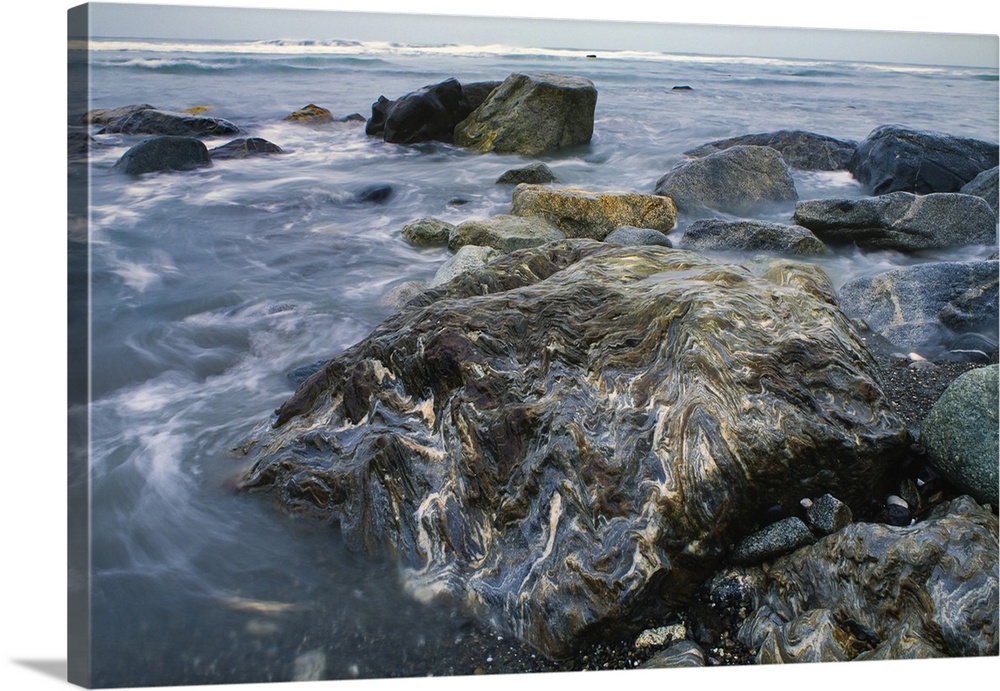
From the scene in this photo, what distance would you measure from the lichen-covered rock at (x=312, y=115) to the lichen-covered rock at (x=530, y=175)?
0.89 m

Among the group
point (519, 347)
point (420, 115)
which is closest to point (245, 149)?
point (420, 115)

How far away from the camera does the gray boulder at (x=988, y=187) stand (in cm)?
384

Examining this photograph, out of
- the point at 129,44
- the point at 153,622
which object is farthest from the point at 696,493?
the point at 129,44

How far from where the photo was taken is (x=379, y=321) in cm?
384

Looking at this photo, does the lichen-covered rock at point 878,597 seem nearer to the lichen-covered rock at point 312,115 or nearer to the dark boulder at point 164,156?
the lichen-covered rock at point 312,115

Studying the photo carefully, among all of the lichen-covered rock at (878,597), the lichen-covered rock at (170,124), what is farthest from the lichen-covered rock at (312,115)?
the lichen-covered rock at (878,597)

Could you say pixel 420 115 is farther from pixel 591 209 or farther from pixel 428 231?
pixel 591 209

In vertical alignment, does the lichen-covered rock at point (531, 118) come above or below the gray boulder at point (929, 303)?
above

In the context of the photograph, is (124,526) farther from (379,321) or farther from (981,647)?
(981,647)

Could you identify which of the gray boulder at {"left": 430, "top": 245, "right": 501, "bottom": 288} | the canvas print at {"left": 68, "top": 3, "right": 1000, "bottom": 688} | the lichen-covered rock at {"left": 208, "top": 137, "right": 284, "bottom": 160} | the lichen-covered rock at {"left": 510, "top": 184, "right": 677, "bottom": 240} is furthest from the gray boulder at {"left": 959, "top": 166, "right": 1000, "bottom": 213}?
the lichen-covered rock at {"left": 208, "top": 137, "right": 284, "bottom": 160}

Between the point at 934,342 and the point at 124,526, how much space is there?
125 inches

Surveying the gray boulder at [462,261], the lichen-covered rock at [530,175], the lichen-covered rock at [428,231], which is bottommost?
the gray boulder at [462,261]

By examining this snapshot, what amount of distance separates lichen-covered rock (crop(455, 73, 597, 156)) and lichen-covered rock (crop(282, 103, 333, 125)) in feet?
2.06

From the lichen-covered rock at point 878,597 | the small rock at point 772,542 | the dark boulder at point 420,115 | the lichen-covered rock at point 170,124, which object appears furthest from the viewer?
the dark boulder at point 420,115
